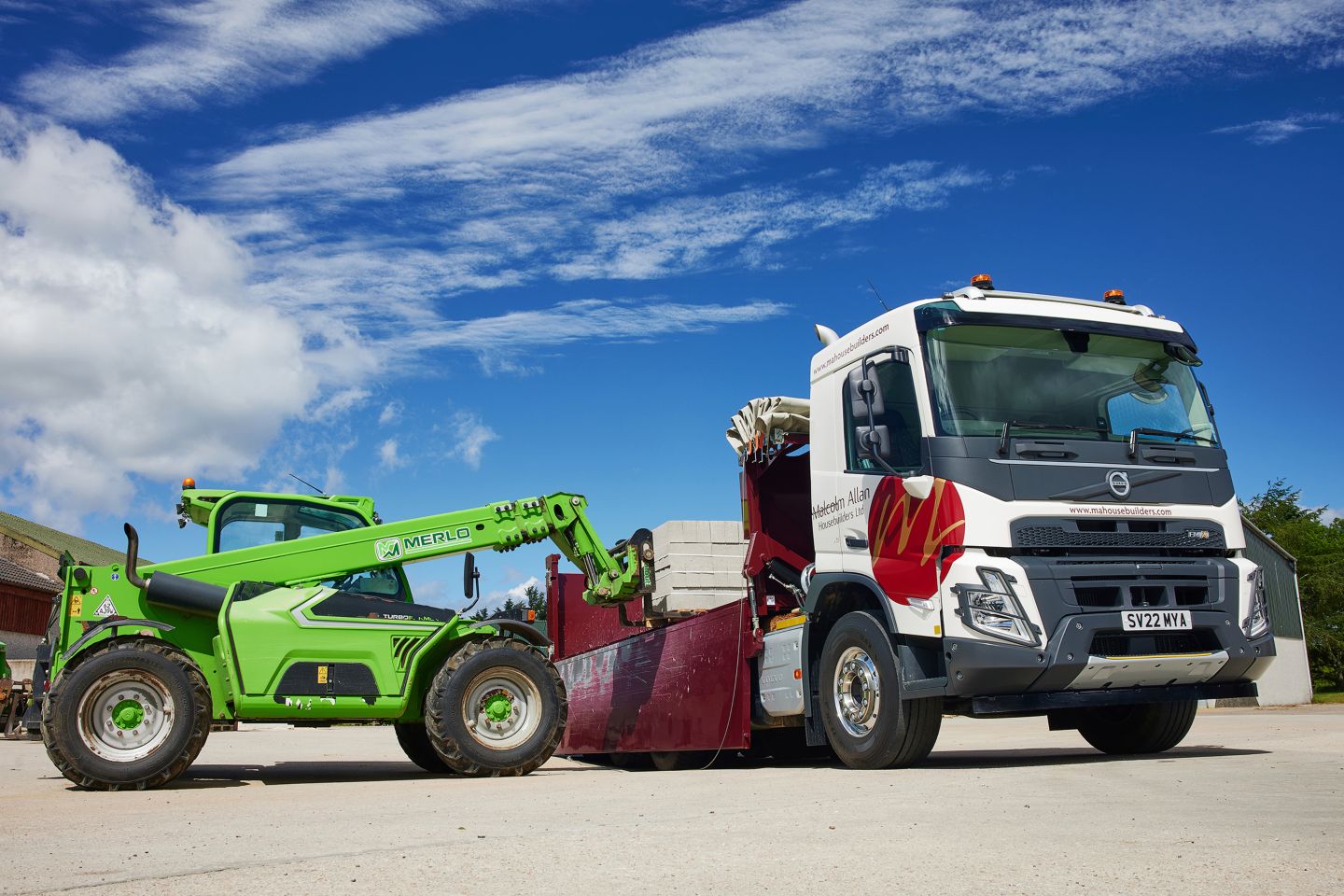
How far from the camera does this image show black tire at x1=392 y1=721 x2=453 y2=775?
1201 cm

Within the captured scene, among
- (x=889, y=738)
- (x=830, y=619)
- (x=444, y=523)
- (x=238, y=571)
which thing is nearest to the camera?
(x=889, y=738)

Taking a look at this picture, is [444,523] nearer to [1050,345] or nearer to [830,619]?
[830,619]

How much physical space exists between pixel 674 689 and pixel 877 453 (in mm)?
4048

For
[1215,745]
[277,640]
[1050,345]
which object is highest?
[1050,345]

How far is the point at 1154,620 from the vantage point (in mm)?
8539

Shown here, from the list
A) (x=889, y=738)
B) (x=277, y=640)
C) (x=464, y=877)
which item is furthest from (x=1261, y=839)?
(x=277, y=640)

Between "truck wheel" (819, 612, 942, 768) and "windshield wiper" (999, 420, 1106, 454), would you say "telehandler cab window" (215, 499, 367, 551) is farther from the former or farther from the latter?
"windshield wiper" (999, 420, 1106, 454)

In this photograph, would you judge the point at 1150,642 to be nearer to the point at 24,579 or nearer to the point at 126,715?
the point at 126,715

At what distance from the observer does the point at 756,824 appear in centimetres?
612

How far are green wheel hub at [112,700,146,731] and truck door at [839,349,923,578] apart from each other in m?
5.65

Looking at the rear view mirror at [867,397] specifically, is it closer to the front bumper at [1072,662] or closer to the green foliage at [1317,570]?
the front bumper at [1072,662]

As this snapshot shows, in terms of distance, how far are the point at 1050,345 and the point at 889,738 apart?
3146mm

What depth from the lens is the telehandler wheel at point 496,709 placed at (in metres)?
10.4

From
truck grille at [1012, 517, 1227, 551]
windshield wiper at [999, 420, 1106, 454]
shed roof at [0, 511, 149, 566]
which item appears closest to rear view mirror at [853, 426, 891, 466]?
windshield wiper at [999, 420, 1106, 454]
